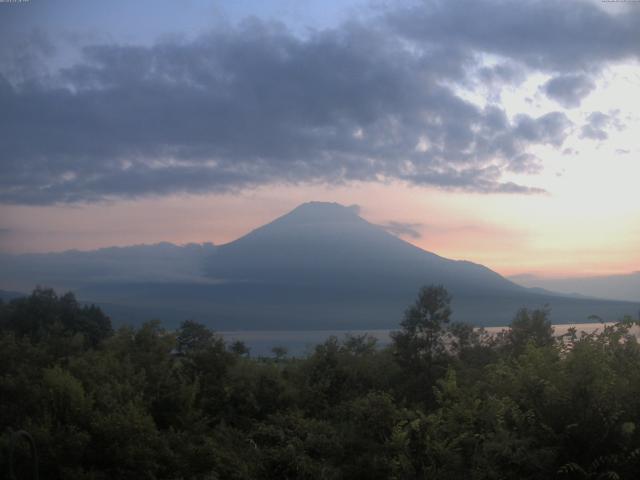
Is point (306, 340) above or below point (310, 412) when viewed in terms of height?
below

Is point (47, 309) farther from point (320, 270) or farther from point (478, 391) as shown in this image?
point (320, 270)

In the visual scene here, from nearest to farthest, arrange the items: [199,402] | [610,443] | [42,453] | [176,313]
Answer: [610,443], [42,453], [199,402], [176,313]

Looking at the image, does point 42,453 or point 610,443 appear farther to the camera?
point 42,453

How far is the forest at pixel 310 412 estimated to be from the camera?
7.73m

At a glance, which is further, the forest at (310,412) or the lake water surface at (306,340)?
the lake water surface at (306,340)

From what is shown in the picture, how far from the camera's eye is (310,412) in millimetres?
13000

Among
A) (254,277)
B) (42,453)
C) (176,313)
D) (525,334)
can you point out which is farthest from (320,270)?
(42,453)

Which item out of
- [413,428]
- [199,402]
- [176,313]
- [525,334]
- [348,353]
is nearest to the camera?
[413,428]

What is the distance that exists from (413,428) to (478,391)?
1476mm

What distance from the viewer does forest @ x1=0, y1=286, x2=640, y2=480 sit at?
7727 millimetres

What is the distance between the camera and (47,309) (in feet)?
115

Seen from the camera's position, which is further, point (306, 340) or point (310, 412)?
point (306, 340)

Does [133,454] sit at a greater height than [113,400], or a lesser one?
lesser

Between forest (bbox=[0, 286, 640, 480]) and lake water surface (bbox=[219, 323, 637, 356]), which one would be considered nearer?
forest (bbox=[0, 286, 640, 480])
